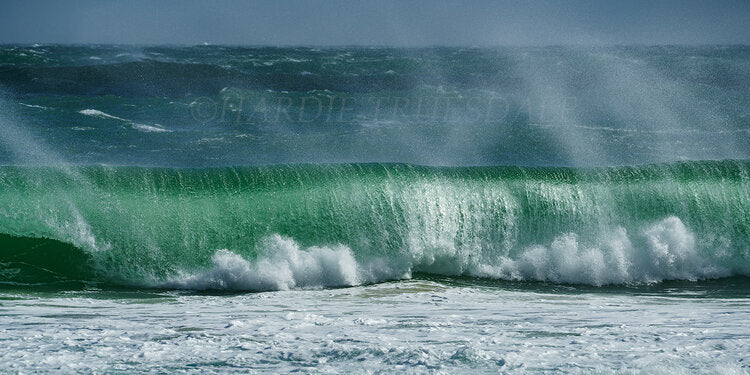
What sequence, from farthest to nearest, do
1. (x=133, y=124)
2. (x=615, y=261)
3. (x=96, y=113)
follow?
(x=96, y=113) < (x=133, y=124) < (x=615, y=261)

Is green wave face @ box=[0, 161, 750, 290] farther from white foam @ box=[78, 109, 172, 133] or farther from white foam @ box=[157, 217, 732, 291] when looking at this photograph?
white foam @ box=[78, 109, 172, 133]

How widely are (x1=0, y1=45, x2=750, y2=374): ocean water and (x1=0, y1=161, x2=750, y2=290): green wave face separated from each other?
0.03 metres

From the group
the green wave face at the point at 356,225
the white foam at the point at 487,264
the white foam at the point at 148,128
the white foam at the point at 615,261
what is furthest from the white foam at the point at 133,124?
the white foam at the point at 615,261

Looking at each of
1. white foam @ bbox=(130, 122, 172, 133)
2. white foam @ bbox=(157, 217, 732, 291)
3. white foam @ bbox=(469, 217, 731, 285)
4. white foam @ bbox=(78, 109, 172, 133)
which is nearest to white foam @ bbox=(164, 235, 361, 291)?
white foam @ bbox=(157, 217, 732, 291)

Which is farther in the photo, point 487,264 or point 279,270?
point 487,264

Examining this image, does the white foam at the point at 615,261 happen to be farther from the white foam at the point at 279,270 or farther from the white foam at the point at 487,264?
the white foam at the point at 279,270

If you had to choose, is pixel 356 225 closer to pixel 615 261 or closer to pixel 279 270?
pixel 279 270

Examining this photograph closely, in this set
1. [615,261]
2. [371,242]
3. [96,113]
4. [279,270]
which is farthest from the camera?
[96,113]

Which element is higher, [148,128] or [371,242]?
[148,128]

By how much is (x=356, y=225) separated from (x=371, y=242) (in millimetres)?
330

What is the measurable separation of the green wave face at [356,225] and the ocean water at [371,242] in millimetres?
27

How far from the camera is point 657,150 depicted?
1473 cm

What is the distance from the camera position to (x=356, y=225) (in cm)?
948

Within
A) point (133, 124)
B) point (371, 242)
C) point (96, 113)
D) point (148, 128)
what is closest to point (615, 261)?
point (371, 242)
